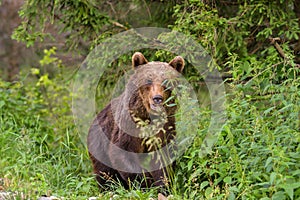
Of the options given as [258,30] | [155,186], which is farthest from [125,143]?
[258,30]

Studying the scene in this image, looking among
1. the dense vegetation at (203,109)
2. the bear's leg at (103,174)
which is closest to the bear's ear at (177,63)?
the dense vegetation at (203,109)

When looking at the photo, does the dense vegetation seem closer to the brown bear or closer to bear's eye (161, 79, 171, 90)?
the brown bear

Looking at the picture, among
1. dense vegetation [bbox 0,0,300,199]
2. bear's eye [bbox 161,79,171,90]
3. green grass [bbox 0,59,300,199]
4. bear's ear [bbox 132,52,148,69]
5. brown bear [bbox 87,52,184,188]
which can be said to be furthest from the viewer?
bear's ear [bbox 132,52,148,69]

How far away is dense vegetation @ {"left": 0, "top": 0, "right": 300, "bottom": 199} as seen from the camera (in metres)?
4.59

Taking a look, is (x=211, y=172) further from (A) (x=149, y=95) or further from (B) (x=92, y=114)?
(B) (x=92, y=114)

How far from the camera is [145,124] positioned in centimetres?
544

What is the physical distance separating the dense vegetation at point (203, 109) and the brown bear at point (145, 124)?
0.21m

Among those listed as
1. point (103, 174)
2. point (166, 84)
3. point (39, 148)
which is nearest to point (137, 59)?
point (166, 84)

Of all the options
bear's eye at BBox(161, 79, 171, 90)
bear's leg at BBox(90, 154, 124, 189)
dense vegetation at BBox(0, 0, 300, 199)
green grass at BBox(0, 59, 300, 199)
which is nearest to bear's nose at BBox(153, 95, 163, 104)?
bear's eye at BBox(161, 79, 171, 90)

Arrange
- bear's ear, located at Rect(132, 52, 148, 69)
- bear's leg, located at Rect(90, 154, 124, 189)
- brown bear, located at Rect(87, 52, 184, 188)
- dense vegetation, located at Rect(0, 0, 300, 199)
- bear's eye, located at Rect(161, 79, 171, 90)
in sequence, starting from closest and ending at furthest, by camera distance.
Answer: dense vegetation, located at Rect(0, 0, 300, 199) → bear's eye, located at Rect(161, 79, 171, 90) → brown bear, located at Rect(87, 52, 184, 188) → bear's ear, located at Rect(132, 52, 148, 69) → bear's leg, located at Rect(90, 154, 124, 189)

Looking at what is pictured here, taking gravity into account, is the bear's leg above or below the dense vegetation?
below

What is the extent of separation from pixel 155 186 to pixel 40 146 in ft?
5.56

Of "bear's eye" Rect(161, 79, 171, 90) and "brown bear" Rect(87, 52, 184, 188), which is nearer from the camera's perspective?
"bear's eye" Rect(161, 79, 171, 90)

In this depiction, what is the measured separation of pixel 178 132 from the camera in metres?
5.51
